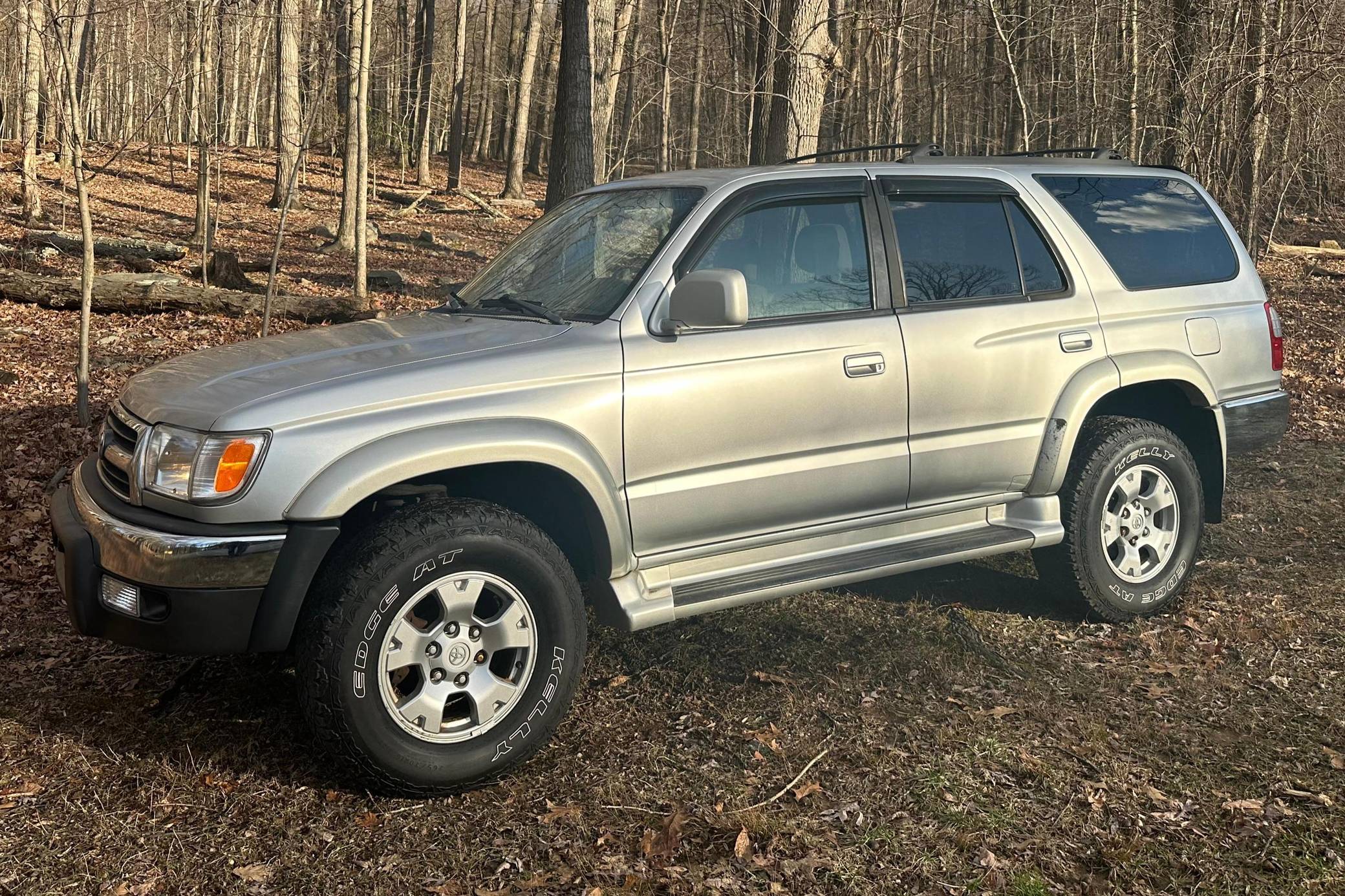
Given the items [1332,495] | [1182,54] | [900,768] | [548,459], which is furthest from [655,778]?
[1182,54]

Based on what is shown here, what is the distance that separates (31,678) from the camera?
452 cm

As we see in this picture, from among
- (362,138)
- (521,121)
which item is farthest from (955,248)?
(521,121)

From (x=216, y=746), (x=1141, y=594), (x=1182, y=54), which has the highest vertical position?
(x=1182, y=54)

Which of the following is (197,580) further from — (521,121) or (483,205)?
(521,121)

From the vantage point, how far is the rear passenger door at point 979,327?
458 cm

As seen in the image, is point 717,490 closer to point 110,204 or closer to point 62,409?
point 62,409

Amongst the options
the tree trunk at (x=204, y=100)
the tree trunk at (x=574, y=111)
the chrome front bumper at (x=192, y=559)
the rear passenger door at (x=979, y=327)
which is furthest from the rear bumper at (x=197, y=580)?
the tree trunk at (x=204, y=100)

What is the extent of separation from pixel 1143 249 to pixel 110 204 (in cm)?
2057

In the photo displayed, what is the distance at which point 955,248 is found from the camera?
4.80 meters

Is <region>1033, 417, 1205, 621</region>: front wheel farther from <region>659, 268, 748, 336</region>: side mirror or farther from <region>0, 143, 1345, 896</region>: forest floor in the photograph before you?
<region>659, 268, 748, 336</region>: side mirror

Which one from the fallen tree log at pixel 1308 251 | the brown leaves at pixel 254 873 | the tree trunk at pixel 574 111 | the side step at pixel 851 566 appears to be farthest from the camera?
the fallen tree log at pixel 1308 251

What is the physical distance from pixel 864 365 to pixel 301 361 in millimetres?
2097

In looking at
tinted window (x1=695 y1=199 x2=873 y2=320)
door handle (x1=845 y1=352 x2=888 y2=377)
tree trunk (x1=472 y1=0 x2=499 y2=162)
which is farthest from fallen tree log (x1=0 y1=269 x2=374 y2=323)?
tree trunk (x1=472 y1=0 x2=499 y2=162)

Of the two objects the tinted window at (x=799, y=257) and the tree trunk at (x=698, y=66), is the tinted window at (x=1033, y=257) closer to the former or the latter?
the tinted window at (x=799, y=257)
